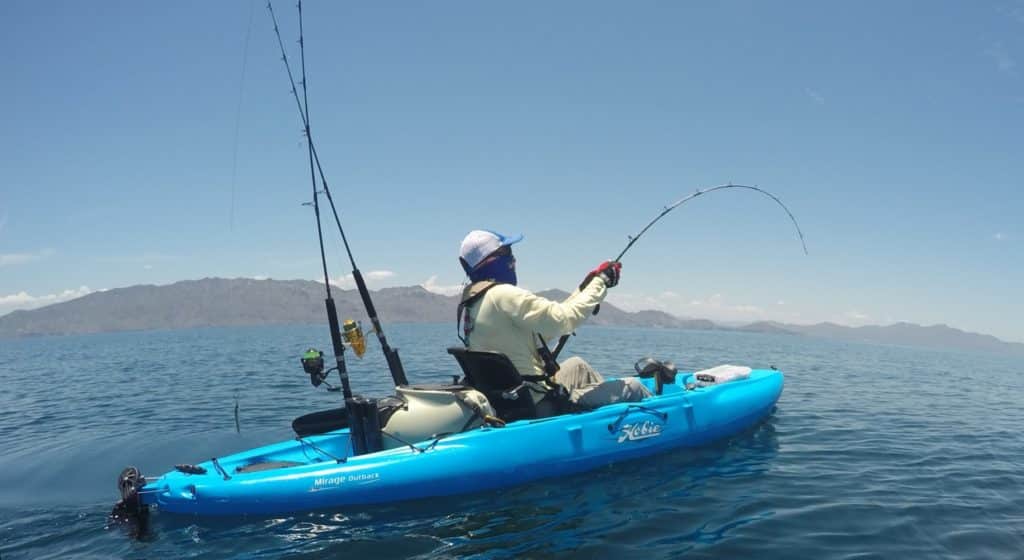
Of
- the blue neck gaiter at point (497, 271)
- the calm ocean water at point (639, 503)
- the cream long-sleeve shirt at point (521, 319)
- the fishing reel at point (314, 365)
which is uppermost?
the blue neck gaiter at point (497, 271)

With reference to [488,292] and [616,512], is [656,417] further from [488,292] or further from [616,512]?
[488,292]

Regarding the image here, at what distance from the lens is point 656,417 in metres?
7.30

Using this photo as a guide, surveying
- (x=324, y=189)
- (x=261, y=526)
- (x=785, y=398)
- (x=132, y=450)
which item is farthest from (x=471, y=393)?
(x=785, y=398)

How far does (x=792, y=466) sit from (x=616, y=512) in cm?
327

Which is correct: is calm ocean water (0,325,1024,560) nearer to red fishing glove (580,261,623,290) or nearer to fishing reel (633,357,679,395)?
fishing reel (633,357,679,395)

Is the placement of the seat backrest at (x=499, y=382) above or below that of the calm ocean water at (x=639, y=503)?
above

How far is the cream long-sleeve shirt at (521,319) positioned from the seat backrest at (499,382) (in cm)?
16

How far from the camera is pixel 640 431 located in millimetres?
7125

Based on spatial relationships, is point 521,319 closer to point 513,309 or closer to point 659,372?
point 513,309

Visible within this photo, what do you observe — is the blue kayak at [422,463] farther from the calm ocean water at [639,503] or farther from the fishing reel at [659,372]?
the fishing reel at [659,372]

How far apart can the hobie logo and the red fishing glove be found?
1963 millimetres

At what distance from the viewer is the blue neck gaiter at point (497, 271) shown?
6.14 meters

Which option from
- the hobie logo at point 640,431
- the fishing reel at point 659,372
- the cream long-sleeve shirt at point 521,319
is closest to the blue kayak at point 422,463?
the hobie logo at point 640,431

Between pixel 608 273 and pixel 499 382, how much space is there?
6.31 feet
